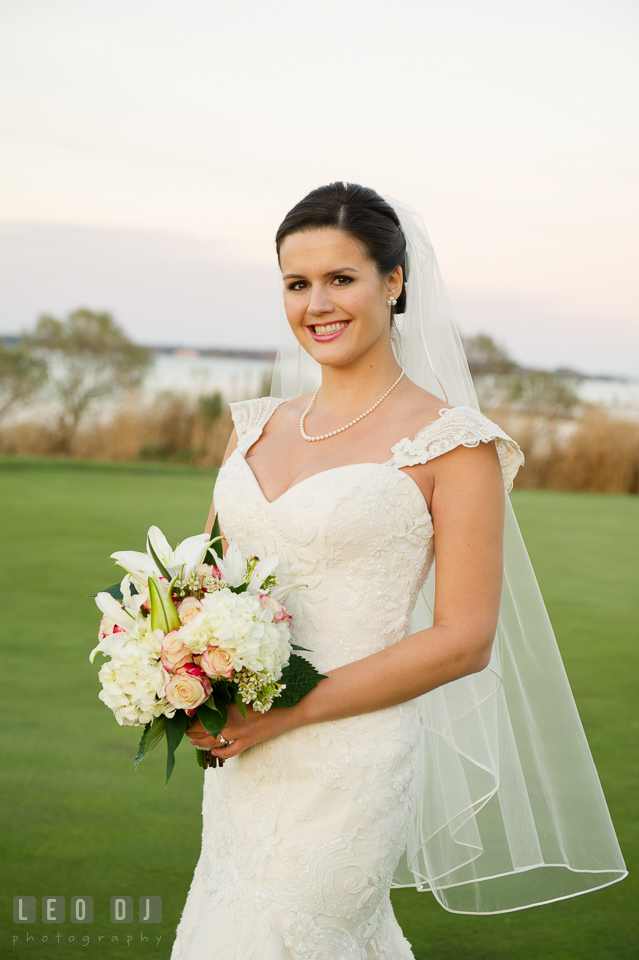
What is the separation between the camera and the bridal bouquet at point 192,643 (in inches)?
69.0

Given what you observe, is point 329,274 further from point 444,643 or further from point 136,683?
point 136,683

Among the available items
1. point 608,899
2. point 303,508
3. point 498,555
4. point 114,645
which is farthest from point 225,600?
point 608,899

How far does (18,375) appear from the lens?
1616 cm

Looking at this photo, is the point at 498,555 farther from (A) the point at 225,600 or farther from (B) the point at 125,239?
(B) the point at 125,239

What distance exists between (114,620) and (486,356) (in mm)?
15752

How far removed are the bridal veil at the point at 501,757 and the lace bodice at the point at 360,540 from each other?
1.44 ft

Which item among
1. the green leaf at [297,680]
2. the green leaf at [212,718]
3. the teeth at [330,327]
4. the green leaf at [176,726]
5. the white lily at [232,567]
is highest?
the teeth at [330,327]

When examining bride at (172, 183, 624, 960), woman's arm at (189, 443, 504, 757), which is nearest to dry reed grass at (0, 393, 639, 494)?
bride at (172, 183, 624, 960)

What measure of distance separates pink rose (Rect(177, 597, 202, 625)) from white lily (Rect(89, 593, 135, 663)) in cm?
13

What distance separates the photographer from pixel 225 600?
1779mm

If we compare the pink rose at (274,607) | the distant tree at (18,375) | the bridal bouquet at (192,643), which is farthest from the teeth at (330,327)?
the distant tree at (18,375)

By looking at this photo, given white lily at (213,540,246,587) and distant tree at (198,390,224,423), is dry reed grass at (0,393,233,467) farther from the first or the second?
white lily at (213,540,246,587)

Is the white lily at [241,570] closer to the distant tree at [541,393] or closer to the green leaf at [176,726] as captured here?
the green leaf at [176,726]

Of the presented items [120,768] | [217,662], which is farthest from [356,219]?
[120,768]
